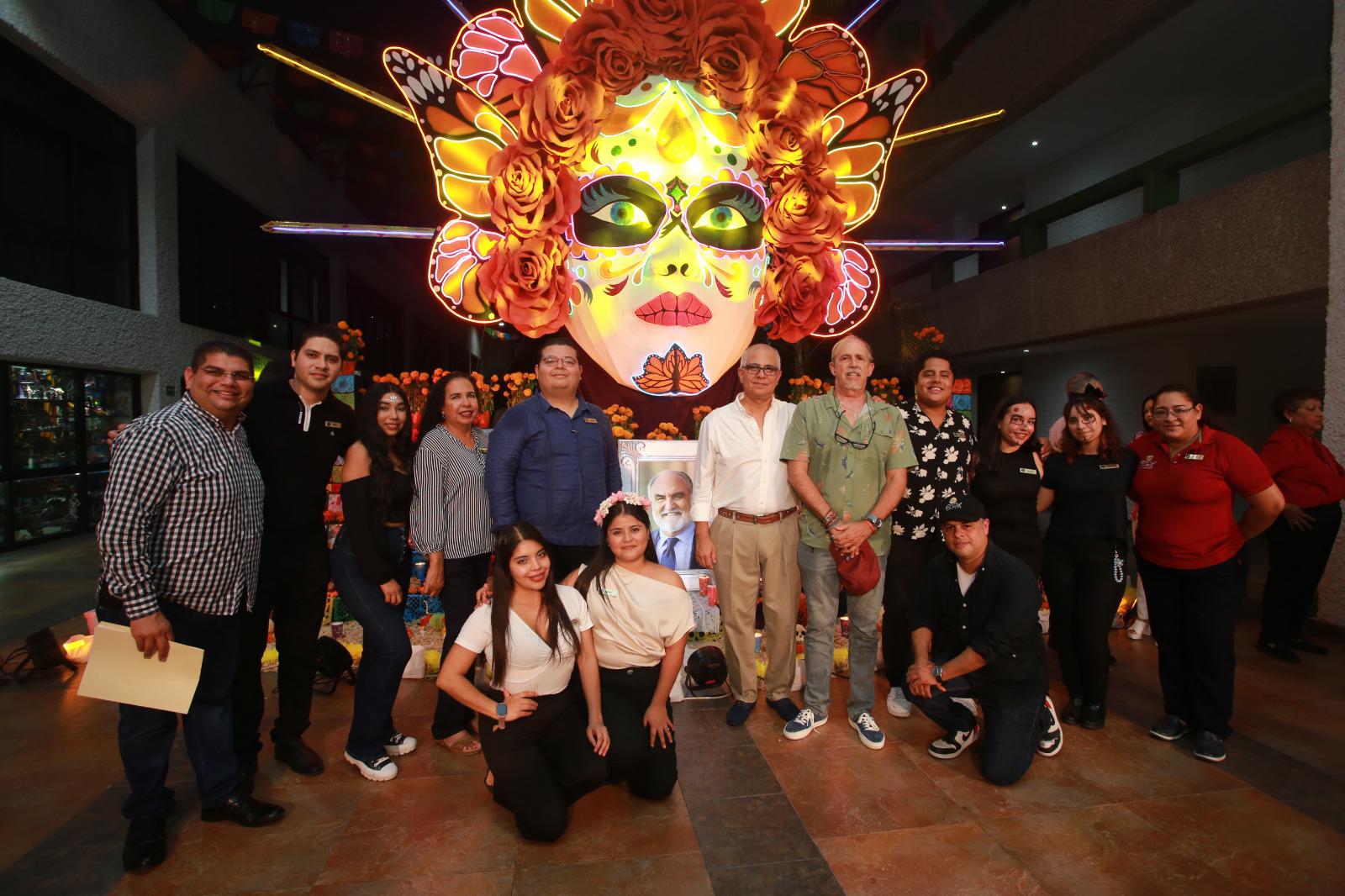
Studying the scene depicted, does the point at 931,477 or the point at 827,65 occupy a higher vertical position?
the point at 827,65

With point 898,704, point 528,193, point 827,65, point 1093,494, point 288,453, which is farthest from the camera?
point 827,65

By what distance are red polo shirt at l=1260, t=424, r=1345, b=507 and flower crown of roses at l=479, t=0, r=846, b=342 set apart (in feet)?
9.70

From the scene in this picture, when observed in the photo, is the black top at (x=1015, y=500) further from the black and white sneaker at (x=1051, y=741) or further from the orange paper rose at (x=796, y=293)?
the orange paper rose at (x=796, y=293)

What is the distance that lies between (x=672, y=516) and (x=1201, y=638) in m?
2.60

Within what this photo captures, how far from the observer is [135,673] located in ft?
6.79

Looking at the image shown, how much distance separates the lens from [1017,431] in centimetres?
316

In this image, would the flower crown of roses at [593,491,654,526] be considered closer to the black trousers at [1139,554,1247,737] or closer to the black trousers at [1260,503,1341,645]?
the black trousers at [1139,554,1247,737]

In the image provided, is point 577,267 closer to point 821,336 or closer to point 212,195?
point 821,336

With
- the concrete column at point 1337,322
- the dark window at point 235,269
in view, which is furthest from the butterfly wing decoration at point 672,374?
the dark window at point 235,269

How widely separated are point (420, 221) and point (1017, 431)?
1525cm

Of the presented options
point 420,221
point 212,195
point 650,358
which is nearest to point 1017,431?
point 650,358

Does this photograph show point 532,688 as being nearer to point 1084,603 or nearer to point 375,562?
point 375,562

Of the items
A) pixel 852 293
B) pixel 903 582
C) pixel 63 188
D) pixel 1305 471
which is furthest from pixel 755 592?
pixel 63 188

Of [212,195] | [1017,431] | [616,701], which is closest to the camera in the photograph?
[616,701]
